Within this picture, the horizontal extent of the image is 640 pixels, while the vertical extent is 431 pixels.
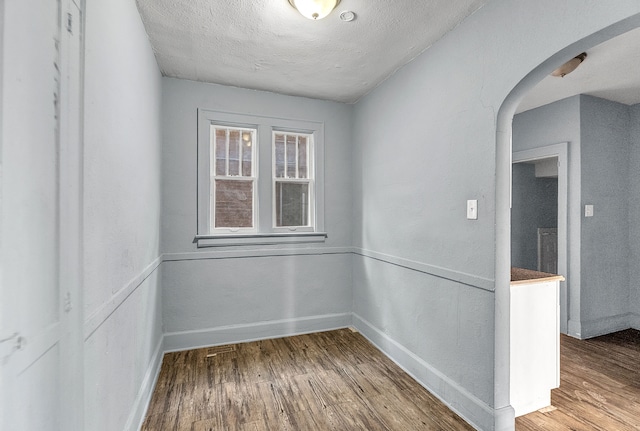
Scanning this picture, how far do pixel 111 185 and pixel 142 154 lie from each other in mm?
709

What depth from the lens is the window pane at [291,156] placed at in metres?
3.40

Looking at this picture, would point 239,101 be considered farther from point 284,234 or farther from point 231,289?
point 231,289

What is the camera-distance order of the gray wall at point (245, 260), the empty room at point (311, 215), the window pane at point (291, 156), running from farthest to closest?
the window pane at point (291, 156) → the gray wall at point (245, 260) → the empty room at point (311, 215)

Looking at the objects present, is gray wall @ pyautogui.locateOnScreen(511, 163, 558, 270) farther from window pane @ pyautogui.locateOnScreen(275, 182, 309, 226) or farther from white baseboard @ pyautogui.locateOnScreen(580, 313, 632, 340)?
window pane @ pyautogui.locateOnScreen(275, 182, 309, 226)

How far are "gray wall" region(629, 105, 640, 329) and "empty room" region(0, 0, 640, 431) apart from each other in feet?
0.07

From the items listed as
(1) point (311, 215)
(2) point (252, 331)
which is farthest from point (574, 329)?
(2) point (252, 331)

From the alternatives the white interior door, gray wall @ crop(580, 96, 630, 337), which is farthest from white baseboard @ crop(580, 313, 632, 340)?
the white interior door

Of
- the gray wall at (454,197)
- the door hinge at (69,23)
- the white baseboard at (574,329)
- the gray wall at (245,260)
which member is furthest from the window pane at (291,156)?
the white baseboard at (574,329)

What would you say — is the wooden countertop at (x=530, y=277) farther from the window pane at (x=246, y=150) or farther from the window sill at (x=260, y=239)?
the window pane at (x=246, y=150)

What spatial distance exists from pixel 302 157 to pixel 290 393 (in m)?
2.35

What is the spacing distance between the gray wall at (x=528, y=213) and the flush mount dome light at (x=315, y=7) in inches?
165

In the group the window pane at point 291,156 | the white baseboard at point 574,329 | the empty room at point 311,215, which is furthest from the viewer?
the window pane at point 291,156

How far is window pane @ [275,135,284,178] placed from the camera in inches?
132

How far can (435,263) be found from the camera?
2242 millimetres
